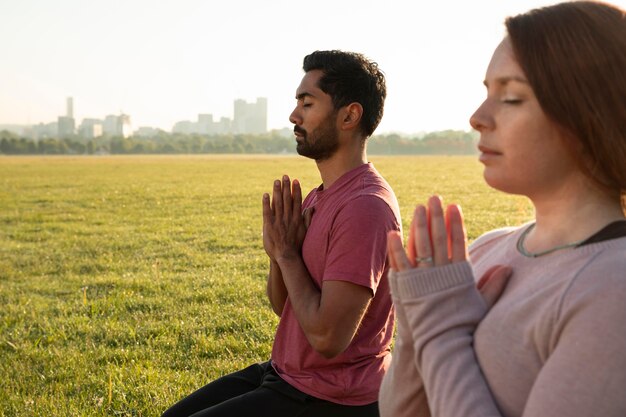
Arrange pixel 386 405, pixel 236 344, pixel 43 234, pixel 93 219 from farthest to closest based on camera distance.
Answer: pixel 93 219, pixel 43 234, pixel 236 344, pixel 386 405

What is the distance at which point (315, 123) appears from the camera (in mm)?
3371

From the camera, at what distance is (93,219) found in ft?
58.4

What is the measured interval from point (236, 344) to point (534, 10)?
5346 millimetres

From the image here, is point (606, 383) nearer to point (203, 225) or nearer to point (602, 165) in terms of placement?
point (602, 165)

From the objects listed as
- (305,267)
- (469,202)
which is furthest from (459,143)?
(305,267)

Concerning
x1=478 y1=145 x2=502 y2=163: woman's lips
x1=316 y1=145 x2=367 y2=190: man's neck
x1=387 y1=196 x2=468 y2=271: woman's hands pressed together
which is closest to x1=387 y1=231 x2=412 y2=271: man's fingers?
x1=387 y1=196 x2=468 y2=271: woman's hands pressed together

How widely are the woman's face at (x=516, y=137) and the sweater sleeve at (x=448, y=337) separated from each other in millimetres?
296

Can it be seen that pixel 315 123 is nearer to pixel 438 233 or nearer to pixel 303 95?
pixel 303 95

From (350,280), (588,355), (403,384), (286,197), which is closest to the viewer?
(588,355)

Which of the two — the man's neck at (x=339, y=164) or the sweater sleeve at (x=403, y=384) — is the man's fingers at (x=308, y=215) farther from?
the sweater sleeve at (x=403, y=384)

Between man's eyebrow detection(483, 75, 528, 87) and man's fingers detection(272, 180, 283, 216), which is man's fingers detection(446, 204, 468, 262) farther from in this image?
man's fingers detection(272, 180, 283, 216)

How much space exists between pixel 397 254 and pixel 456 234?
137 mm

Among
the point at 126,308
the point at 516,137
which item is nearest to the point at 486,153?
the point at 516,137

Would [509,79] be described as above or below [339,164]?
above
